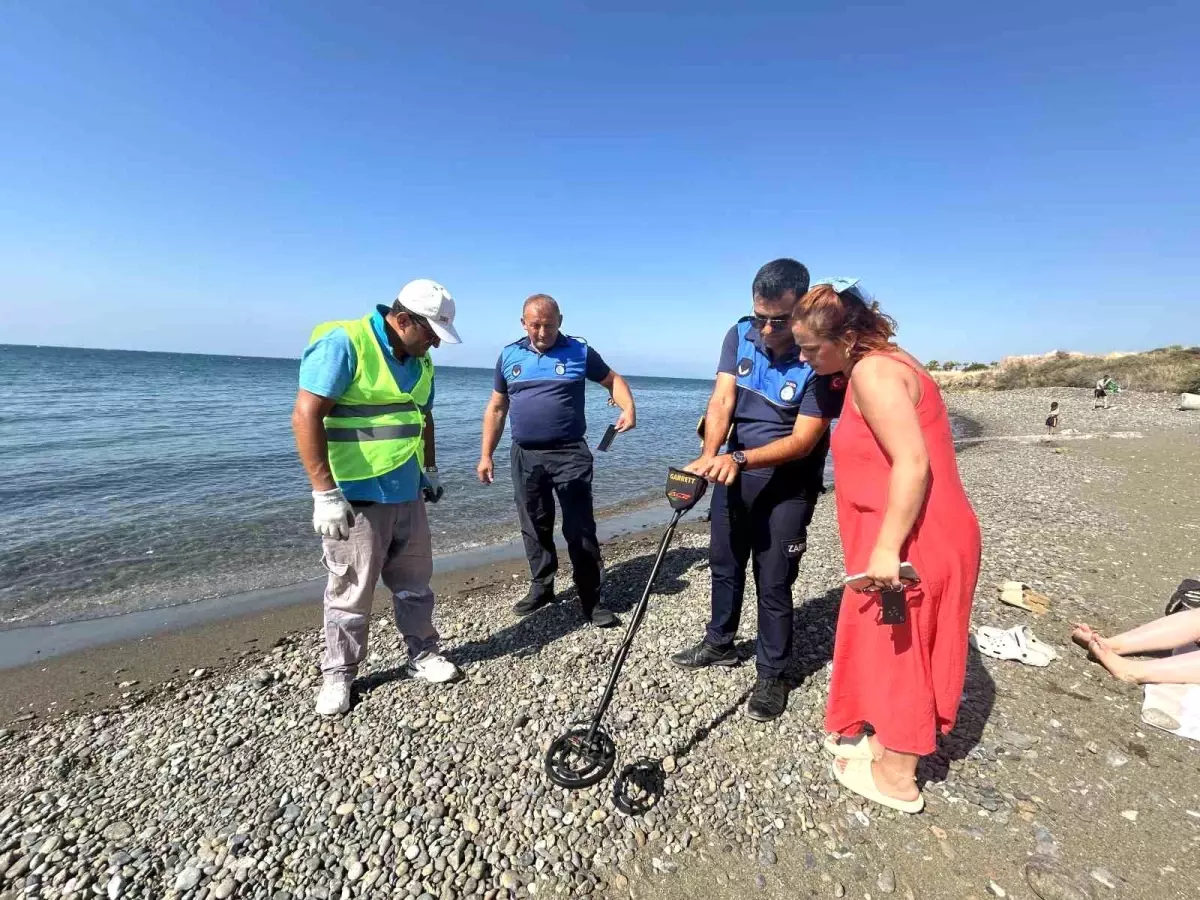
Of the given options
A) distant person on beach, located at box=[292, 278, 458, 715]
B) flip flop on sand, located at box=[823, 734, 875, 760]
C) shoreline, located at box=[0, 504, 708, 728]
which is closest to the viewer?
flip flop on sand, located at box=[823, 734, 875, 760]

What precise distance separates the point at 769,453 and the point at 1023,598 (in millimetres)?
3882

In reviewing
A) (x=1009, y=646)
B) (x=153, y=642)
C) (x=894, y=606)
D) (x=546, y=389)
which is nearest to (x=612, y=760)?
(x=894, y=606)

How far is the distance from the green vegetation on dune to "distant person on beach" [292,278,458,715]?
44450 millimetres

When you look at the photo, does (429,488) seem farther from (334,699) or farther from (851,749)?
(851,749)

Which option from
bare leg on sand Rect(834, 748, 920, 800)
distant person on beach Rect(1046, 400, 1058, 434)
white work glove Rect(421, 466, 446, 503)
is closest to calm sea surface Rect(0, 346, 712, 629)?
white work glove Rect(421, 466, 446, 503)

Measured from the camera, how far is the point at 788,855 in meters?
2.62

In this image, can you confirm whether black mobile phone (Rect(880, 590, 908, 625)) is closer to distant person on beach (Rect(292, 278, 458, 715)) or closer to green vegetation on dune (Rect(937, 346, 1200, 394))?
distant person on beach (Rect(292, 278, 458, 715))

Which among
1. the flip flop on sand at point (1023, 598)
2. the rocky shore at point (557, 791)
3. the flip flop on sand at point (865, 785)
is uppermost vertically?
the flip flop on sand at point (1023, 598)

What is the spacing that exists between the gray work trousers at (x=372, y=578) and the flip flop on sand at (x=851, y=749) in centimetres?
283

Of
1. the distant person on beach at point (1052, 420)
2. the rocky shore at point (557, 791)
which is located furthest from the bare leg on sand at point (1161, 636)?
the distant person on beach at point (1052, 420)

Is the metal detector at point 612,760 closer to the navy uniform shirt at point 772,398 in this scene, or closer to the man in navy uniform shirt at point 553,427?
the navy uniform shirt at point 772,398

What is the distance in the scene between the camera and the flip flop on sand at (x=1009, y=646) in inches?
164

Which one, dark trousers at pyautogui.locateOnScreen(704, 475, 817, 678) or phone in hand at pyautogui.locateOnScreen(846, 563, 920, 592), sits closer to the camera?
phone in hand at pyautogui.locateOnScreen(846, 563, 920, 592)

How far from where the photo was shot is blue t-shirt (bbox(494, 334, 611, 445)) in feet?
15.7
